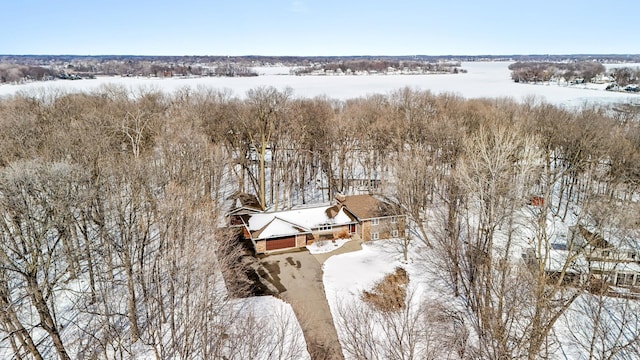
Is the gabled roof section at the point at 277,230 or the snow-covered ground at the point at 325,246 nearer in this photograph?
the gabled roof section at the point at 277,230

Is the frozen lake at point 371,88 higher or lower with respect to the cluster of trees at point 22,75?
lower

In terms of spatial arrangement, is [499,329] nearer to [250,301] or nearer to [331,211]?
[250,301]

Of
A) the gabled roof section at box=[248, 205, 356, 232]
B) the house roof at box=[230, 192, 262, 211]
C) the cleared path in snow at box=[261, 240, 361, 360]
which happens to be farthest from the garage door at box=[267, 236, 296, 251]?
the house roof at box=[230, 192, 262, 211]

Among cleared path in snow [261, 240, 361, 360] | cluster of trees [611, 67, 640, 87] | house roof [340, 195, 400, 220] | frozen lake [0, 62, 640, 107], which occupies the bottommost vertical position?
cleared path in snow [261, 240, 361, 360]

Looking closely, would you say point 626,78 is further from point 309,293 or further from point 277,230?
point 309,293

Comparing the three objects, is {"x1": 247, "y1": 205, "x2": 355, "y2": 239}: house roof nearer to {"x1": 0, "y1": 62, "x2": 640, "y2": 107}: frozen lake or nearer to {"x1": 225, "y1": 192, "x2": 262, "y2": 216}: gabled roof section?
{"x1": 225, "y1": 192, "x2": 262, "y2": 216}: gabled roof section

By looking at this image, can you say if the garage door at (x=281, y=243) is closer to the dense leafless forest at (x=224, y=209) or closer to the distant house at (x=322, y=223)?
the distant house at (x=322, y=223)

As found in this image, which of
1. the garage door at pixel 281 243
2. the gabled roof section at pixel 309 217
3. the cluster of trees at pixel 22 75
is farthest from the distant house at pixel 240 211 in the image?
the cluster of trees at pixel 22 75

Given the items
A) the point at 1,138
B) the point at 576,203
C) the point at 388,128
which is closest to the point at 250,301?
the point at 1,138
